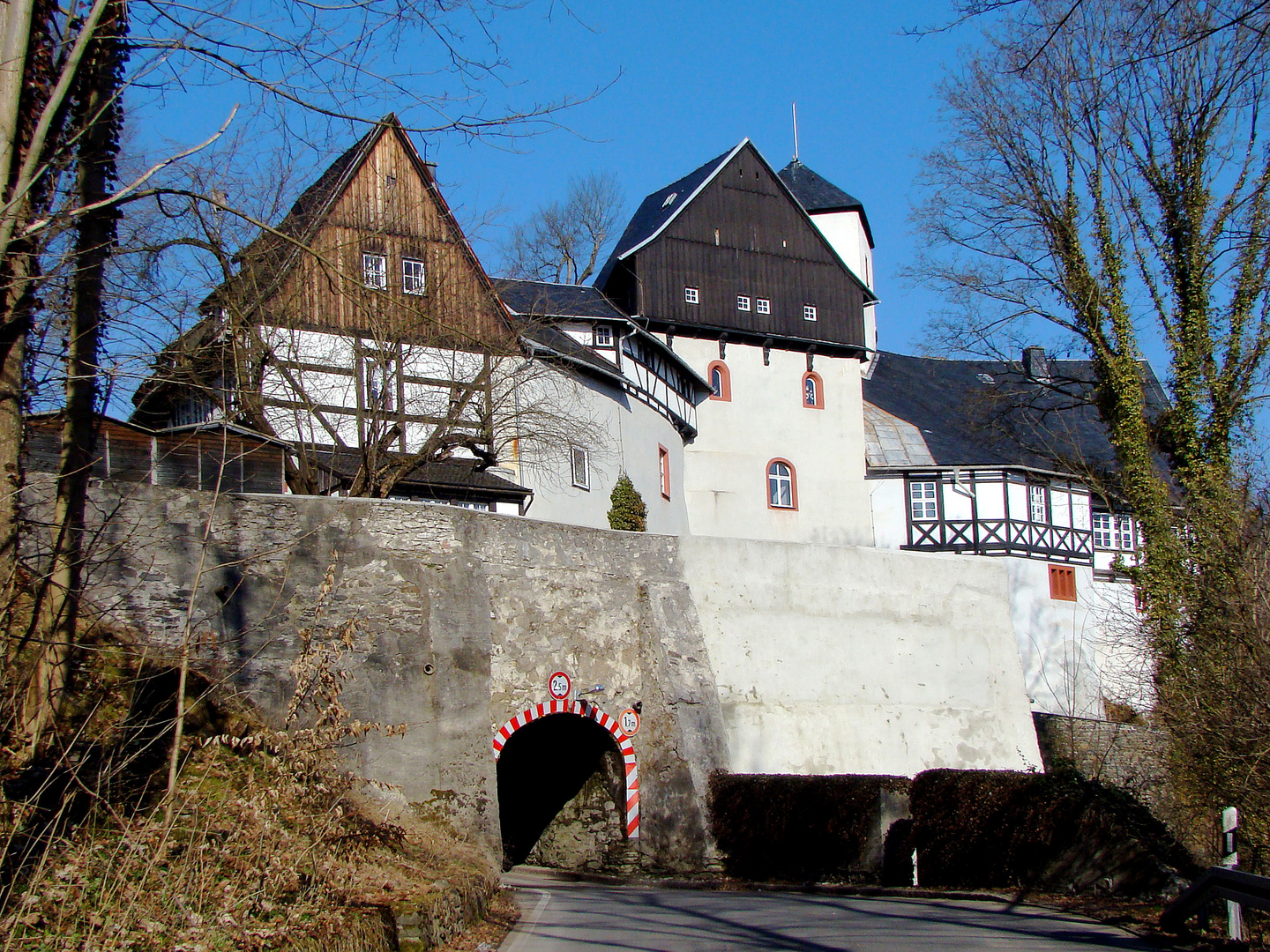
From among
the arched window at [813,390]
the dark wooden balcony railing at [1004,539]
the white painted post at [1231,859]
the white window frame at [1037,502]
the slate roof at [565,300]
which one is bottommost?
the white painted post at [1231,859]

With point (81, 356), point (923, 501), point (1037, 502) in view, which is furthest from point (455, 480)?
point (1037, 502)

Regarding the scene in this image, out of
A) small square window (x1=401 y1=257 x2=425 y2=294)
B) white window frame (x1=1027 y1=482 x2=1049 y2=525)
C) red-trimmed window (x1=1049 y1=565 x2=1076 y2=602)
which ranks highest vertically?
small square window (x1=401 y1=257 x2=425 y2=294)

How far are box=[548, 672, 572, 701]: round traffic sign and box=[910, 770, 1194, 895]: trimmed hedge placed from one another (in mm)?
4689

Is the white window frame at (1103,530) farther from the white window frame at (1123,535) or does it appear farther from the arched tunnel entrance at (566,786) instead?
the arched tunnel entrance at (566,786)

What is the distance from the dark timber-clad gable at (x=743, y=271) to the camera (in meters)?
34.7

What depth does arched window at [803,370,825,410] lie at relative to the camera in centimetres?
3603

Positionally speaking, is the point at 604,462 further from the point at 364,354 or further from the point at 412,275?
the point at 364,354

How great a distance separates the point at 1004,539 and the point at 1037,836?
21.9 m

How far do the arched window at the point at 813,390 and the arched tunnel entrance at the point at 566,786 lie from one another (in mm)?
19653

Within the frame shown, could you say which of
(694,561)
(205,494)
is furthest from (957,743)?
(205,494)

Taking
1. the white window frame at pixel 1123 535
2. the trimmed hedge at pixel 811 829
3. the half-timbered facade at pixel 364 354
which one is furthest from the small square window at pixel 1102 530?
the trimmed hedge at pixel 811 829

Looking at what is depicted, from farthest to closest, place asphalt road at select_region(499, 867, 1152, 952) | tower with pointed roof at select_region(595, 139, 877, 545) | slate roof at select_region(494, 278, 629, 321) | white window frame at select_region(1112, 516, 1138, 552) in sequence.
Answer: white window frame at select_region(1112, 516, 1138, 552)
tower with pointed roof at select_region(595, 139, 877, 545)
slate roof at select_region(494, 278, 629, 321)
asphalt road at select_region(499, 867, 1152, 952)

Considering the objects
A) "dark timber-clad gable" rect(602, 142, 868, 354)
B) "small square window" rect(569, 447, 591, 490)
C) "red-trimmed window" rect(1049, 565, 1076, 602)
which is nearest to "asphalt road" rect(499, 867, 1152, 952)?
"small square window" rect(569, 447, 591, 490)

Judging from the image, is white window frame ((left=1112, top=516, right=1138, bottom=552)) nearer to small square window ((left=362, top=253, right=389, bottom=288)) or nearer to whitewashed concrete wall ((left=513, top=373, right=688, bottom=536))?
whitewashed concrete wall ((left=513, top=373, right=688, bottom=536))
